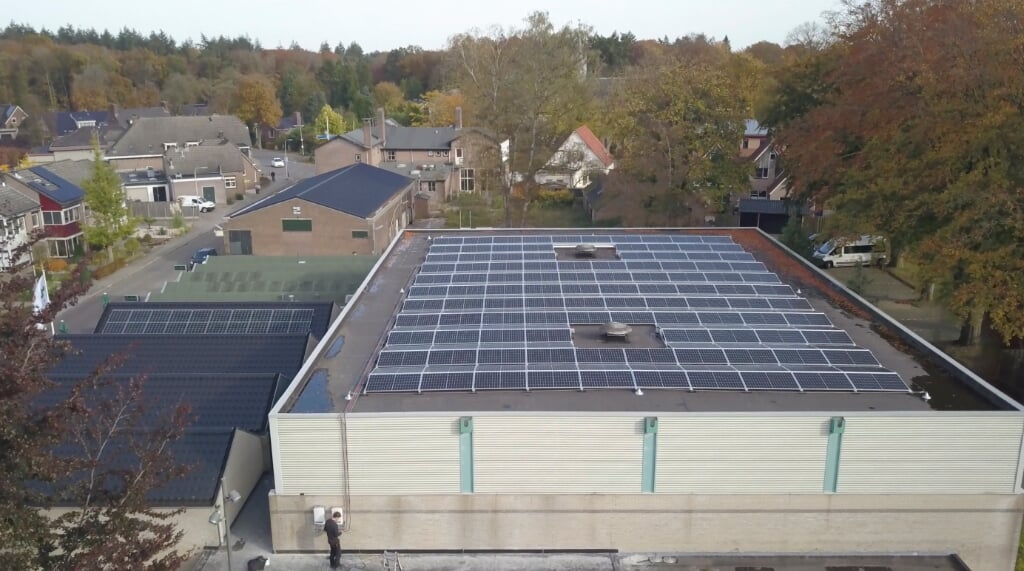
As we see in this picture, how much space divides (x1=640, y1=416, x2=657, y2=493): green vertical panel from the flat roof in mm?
544

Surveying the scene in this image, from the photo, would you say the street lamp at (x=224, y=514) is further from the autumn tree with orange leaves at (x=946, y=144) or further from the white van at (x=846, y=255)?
the white van at (x=846, y=255)

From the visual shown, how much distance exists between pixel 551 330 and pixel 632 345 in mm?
1753

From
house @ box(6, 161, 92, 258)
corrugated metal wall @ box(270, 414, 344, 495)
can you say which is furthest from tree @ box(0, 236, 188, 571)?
house @ box(6, 161, 92, 258)

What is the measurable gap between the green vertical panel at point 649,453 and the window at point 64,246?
36796mm

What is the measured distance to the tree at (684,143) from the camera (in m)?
35.2

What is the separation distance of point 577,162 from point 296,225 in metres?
17.1

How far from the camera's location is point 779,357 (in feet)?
47.6

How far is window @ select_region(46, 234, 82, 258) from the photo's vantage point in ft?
128

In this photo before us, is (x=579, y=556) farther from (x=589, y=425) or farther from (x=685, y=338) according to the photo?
(x=685, y=338)

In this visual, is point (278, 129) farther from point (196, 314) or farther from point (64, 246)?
point (196, 314)

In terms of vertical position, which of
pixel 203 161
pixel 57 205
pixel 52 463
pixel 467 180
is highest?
pixel 52 463

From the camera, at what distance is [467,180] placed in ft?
190

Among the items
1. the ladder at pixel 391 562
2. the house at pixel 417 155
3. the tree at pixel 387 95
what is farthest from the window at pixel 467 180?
the ladder at pixel 391 562

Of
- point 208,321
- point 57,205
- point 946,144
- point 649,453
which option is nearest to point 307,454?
point 649,453
